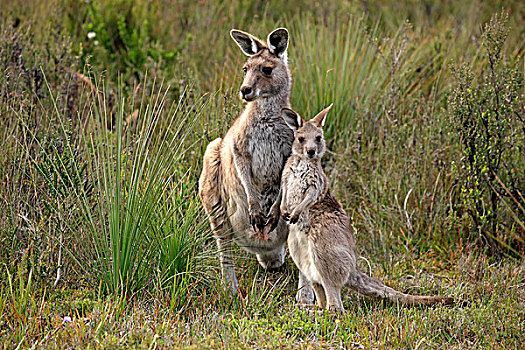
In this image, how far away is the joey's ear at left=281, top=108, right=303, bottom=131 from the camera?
413cm

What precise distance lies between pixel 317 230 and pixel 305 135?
2.05ft

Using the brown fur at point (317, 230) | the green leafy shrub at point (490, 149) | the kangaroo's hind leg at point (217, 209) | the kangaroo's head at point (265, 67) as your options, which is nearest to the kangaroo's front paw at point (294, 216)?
the brown fur at point (317, 230)

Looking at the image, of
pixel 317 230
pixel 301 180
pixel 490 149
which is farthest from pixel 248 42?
pixel 490 149

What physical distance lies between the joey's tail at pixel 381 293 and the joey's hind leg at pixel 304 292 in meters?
0.37

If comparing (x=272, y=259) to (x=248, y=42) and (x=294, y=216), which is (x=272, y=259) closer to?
(x=294, y=216)

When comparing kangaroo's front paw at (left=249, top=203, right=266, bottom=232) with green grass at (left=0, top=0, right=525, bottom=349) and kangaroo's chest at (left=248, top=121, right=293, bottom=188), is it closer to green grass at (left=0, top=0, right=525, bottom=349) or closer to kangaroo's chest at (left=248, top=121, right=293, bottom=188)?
kangaroo's chest at (left=248, top=121, right=293, bottom=188)

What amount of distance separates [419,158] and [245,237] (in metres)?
1.98

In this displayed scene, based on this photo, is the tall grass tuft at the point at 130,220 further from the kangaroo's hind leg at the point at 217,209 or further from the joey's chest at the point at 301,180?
the joey's chest at the point at 301,180

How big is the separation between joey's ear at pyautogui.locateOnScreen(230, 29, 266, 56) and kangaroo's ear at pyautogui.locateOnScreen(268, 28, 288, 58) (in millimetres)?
83

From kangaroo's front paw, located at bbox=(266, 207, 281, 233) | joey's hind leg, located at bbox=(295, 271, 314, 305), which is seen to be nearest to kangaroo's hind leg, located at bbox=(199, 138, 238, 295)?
kangaroo's front paw, located at bbox=(266, 207, 281, 233)

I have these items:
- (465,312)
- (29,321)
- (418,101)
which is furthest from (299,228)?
(418,101)

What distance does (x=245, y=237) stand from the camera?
441 cm

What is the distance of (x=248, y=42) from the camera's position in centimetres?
441

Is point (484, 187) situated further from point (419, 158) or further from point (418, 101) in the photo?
point (418, 101)
